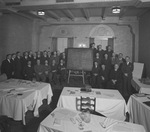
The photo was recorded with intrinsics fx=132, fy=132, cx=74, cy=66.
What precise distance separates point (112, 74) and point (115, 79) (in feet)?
0.96

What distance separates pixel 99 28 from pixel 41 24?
186 inches

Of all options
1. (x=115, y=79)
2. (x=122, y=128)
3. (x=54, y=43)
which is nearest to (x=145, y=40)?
(x=115, y=79)

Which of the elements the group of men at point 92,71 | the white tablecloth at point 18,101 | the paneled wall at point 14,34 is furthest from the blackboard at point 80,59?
the paneled wall at point 14,34

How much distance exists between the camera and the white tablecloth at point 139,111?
287 cm

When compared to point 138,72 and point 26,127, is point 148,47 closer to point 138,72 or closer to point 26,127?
point 138,72

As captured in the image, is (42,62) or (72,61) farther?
(42,62)

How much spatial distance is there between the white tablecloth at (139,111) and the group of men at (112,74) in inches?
109

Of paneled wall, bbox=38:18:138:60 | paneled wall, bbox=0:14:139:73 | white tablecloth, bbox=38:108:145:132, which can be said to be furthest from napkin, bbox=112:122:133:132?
paneled wall, bbox=38:18:138:60

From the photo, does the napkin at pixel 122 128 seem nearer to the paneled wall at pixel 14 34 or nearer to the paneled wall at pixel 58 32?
the paneled wall at pixel 14 34

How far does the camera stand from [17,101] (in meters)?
3.21

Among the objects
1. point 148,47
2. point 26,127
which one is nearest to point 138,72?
point 148,47

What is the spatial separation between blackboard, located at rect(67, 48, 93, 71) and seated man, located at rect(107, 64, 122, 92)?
1.22 m

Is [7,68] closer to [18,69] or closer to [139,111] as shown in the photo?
[18,69]

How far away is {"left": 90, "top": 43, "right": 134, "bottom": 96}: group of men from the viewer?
650cm
